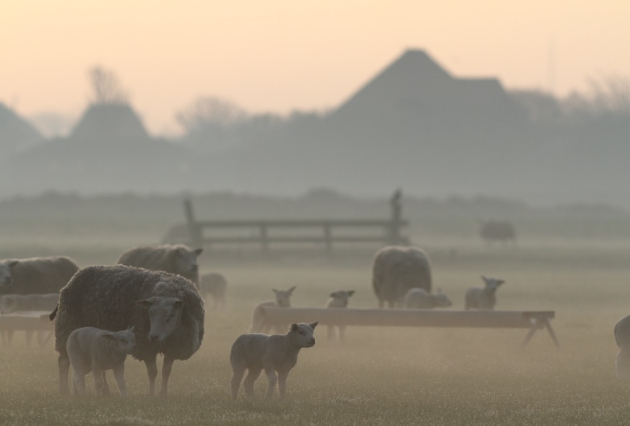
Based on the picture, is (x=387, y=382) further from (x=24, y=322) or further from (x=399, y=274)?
(x=399, y=274)

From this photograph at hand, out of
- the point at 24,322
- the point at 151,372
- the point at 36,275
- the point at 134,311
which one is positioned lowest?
the point at 151,372

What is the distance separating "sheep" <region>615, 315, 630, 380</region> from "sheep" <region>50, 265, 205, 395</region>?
5.80 m

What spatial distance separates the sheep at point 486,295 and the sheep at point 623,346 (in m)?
5.16

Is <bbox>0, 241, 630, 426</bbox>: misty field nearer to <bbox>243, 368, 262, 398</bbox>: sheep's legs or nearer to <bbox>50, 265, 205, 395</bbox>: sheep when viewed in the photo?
<bbox>243, 368, 262, 398</bbox>: sheep's legs

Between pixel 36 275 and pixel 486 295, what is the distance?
27.1ft

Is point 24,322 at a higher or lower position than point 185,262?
lower

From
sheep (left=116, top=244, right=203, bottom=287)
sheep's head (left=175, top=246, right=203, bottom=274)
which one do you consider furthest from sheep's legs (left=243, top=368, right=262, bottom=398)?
sheep's head (left=175, top=246, right=203, bottom=274)

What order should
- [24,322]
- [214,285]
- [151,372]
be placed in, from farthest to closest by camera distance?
[214,285] → [24,322] → [151,372]

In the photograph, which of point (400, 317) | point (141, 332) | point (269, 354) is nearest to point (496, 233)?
point (400, 317)

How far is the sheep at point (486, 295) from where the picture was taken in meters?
20.1

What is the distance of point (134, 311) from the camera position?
40.3 feet

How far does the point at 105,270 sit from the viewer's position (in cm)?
1275

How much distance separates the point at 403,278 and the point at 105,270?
9.36m

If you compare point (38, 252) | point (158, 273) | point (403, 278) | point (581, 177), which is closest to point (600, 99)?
point (581, 177)
